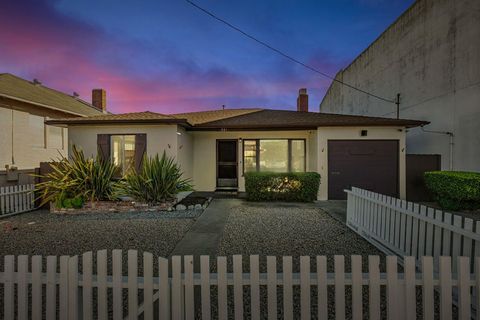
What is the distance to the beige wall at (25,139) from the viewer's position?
360 inches

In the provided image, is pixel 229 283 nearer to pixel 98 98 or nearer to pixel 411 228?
pixel 411 228

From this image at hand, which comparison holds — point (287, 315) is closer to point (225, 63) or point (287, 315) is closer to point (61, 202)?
point (61, 202)

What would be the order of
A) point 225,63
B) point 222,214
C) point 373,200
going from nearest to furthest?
point 373,200, point 222,214, point 225,63

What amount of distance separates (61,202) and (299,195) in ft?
24.7

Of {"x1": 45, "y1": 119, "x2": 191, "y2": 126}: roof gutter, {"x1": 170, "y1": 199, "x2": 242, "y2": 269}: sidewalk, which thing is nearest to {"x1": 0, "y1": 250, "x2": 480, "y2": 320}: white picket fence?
{"x1": 170, "y1": 199, "x2": 242, "y2": 269}: sidewalk

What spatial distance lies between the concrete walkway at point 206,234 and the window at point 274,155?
11.3ft

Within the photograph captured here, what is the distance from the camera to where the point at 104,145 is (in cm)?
847

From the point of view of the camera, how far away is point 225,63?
1569cm

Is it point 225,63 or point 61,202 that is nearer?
point 61,202

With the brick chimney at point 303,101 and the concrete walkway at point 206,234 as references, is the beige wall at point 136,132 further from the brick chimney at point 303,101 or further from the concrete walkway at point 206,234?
the brick chimney at point 303,101

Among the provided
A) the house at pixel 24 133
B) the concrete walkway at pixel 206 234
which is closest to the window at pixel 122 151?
the house at pixel 24 133

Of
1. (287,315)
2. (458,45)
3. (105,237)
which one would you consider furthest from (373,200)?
(458,45)

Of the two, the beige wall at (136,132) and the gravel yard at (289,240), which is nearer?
the gravel yard at (289,240)

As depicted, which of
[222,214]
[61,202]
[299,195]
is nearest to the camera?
[222,214]
